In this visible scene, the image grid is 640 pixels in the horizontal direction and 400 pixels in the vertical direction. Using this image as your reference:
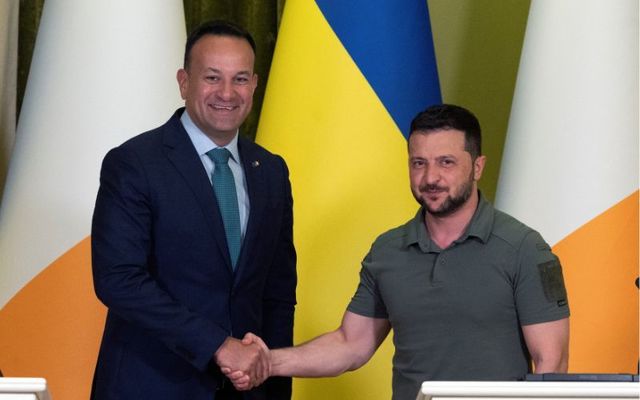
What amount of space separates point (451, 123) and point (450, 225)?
23 cm

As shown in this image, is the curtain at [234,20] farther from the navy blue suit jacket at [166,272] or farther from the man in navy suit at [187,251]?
the navy blue suit jacket at [166,272]

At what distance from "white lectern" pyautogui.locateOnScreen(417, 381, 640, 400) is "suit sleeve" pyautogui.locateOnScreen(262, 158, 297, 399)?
3.79 ft

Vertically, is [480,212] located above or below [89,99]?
→ below

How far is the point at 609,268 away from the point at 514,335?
2.20ft

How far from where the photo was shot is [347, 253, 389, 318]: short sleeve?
275 cm

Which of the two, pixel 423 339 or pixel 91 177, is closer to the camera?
pixel 423 339

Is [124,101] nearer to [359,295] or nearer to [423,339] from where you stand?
[359,295]

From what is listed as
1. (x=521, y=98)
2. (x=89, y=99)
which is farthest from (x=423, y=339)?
(x=89, y=99)

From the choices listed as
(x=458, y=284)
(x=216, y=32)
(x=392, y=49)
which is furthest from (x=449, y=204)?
(x=392, y=49)

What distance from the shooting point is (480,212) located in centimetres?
264

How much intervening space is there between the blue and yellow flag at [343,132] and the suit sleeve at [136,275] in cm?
75

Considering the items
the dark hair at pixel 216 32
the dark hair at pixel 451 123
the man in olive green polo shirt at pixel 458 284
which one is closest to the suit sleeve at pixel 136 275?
the man in olive green polo shirt at pixel 458 284

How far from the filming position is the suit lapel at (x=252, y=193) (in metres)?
2.61

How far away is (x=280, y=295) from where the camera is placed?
279cm
